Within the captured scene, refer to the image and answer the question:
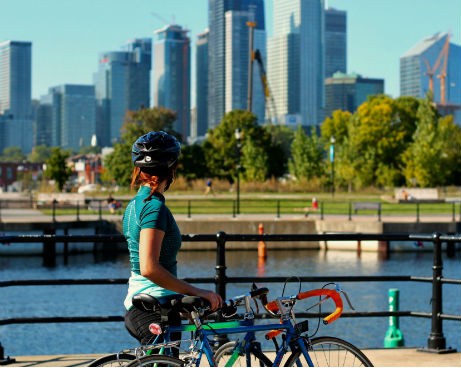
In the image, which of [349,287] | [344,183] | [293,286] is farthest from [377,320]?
[344,183]

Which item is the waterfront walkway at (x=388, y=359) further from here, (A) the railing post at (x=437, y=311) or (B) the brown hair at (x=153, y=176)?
(B) the brown hair at (x=153, y=176)

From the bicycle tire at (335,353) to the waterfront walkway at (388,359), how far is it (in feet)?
10.1

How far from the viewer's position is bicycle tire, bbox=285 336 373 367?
597cm

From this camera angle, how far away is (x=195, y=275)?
4222 centimetres

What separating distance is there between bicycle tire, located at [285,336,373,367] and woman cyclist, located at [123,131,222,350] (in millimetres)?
726

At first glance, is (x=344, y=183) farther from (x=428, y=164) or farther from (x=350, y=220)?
(x=350, y=220)

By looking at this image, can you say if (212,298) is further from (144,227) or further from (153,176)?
(153,176)

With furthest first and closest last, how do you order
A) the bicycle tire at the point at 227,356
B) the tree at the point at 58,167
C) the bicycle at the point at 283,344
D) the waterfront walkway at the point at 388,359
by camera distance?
the tree at the point at 58,167
the waterfront walkway at the point at 388,359
the bicycle tire at the point at 227,356
the bicycle at the point at 283,344

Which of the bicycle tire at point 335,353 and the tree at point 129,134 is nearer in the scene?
the bicycle tire at point 335,353

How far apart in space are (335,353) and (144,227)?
154 centimetres

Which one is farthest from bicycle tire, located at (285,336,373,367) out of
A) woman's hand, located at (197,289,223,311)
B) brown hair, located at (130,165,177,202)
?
brown hair, located at (130,165,177,202)

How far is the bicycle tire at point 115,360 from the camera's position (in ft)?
17.7

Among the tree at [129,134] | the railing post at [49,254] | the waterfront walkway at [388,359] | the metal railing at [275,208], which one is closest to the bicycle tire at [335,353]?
the waterfront walkway at [388,359]

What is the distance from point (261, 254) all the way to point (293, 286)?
18.3 m
